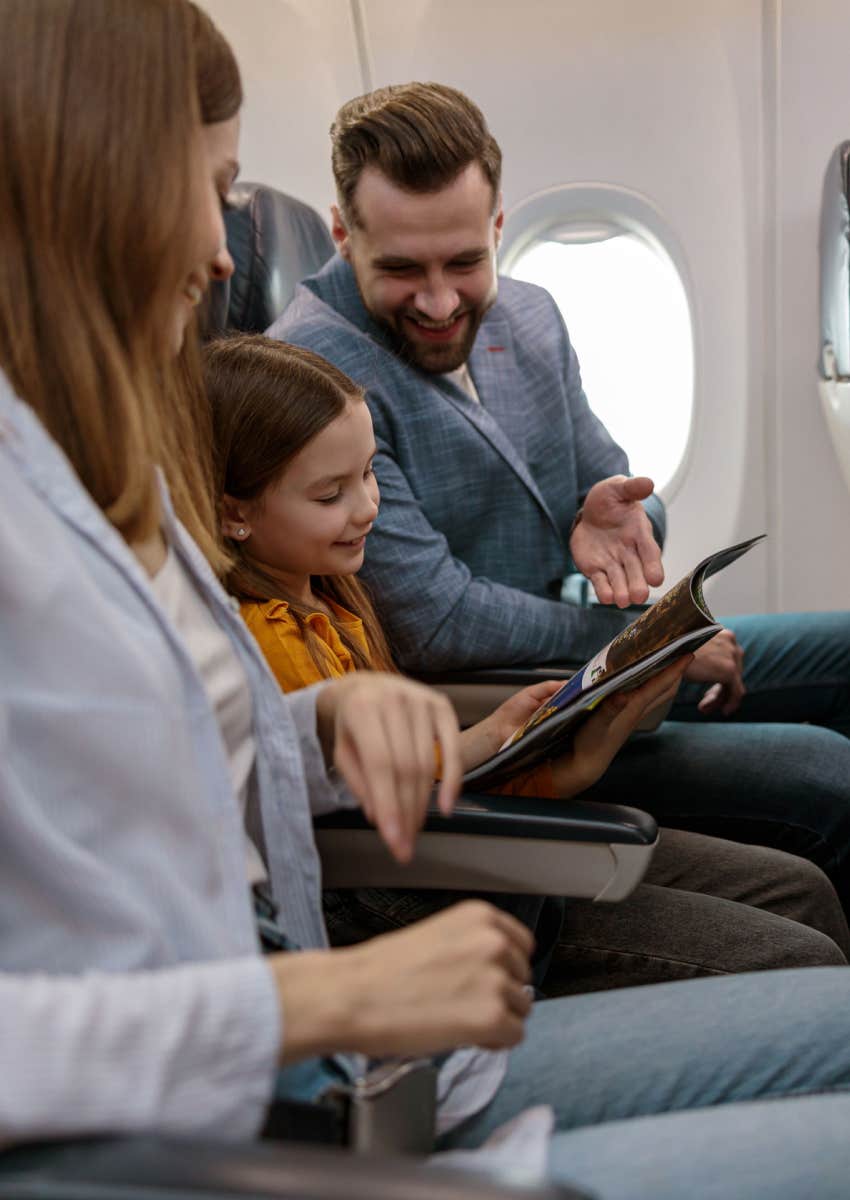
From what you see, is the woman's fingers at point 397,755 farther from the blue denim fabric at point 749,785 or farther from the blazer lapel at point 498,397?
the blazer lapel at point 498,397

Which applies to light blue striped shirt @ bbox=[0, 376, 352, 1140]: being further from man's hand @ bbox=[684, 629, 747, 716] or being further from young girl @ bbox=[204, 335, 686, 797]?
man's hand @ bbox=[684, 629, 747, 716]

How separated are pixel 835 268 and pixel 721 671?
1.60 m

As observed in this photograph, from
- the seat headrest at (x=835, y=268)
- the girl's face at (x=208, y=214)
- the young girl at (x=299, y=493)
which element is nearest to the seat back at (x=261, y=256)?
the young girl at (x=299, y=493)

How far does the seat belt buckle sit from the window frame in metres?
2.99

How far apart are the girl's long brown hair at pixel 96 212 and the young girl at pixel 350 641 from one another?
59 cm

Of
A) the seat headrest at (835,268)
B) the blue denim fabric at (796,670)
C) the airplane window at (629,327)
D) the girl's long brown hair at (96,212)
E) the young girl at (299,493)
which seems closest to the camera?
the girl's long brown hair at (96,212)

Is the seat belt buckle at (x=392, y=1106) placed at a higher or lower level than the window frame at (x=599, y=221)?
lower

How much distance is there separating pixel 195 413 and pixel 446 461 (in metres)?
→ 0.69

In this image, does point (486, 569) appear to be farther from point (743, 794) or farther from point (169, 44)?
point (169, 44)

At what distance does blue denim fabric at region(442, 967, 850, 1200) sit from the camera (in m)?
0.92

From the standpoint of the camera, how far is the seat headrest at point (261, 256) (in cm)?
231

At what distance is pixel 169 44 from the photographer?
95 centimetres

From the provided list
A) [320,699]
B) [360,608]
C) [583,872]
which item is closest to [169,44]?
[320,699]

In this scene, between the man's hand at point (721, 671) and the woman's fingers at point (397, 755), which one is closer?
the woman's fingers at point (397, 755)
